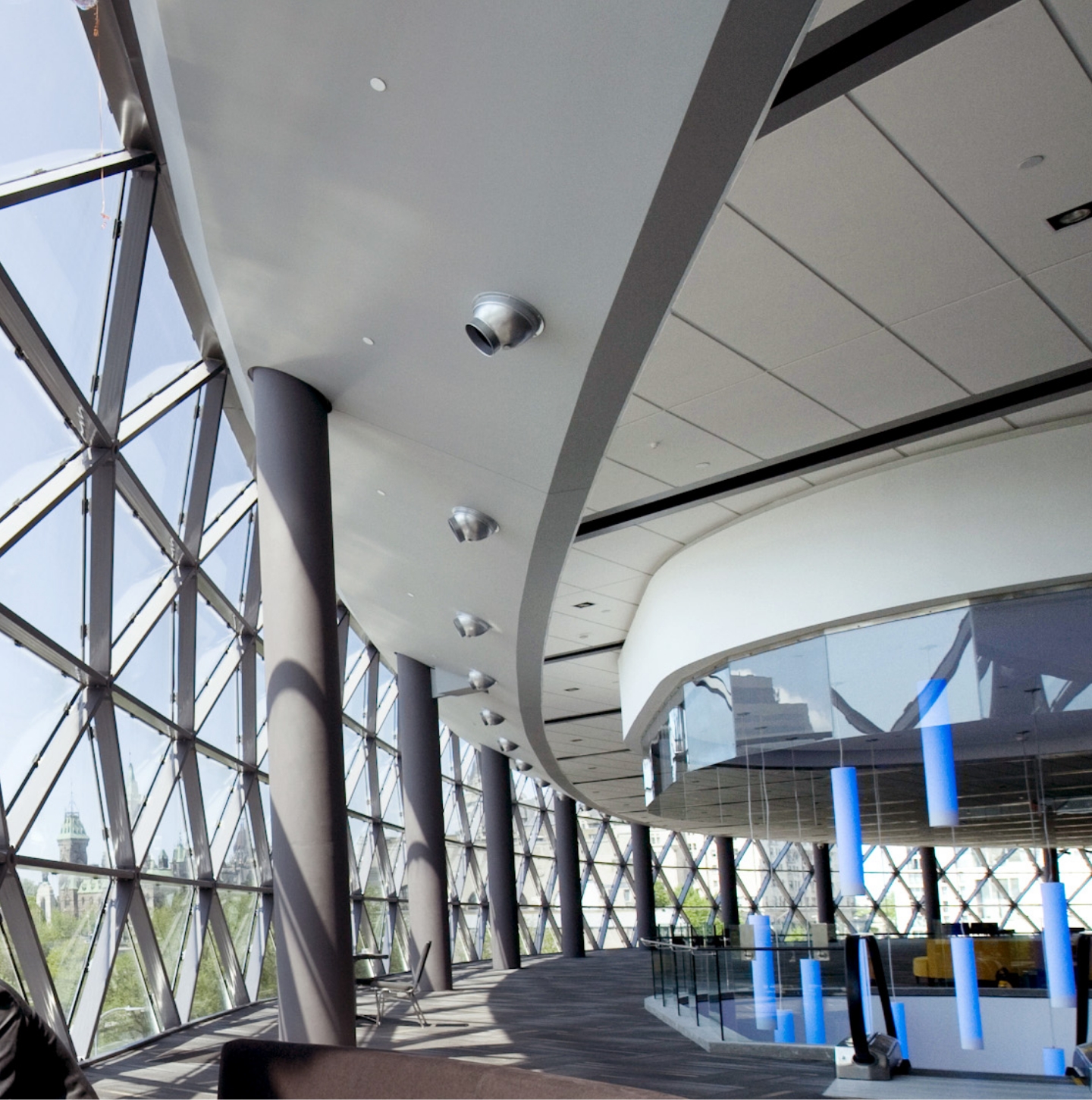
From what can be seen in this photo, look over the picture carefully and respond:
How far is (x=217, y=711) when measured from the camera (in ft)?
59.8

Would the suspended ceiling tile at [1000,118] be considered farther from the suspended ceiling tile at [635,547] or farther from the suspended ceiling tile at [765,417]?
the suspended ceiling tile at [635,547]

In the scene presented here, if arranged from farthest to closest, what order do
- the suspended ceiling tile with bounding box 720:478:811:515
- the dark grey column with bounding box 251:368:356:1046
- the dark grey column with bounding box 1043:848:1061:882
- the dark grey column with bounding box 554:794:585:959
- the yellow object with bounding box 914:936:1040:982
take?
the dark grey column with bounding box 554:794:585:959 → the dark grey column with bounding box 1043:848:1061:882 → the yellow object with bounding box 914:936:1040:982 → the suspended ceiling tile with bounding box 720:478:811:515 → the dark grey column with bounding box 251:368:356:1046

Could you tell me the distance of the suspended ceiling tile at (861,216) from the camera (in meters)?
6.24

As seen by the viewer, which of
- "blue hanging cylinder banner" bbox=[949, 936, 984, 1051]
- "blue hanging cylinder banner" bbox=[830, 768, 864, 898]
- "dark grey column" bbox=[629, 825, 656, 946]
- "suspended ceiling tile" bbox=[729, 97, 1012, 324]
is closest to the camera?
"suspended ceiling tile" bbox=[729, 97, 1012, 324]

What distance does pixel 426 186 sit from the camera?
5.95 metres

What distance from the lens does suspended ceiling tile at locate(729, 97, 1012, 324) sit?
6.24 metres

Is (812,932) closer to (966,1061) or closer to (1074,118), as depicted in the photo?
(966,1061)

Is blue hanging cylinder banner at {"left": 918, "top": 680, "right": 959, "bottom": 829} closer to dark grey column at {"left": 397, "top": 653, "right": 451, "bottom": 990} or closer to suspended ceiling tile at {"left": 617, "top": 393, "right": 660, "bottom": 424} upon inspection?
suspended ceiling tile at {"left": 617, "top": 393, "right": 660, "bottom": 424}

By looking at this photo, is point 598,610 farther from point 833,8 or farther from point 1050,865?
point 833,8

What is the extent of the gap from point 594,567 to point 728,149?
9119 mm

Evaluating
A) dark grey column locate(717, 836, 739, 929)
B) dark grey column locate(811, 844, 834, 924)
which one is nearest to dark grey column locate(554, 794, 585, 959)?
dark grey column locate(811, 844, 834, 924)

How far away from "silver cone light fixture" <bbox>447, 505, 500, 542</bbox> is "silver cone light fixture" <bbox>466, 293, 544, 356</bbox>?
3.57 meters

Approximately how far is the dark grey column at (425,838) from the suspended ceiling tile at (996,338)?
12317 millimetres

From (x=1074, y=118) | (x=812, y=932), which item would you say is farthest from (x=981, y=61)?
(x=812, y=932)
